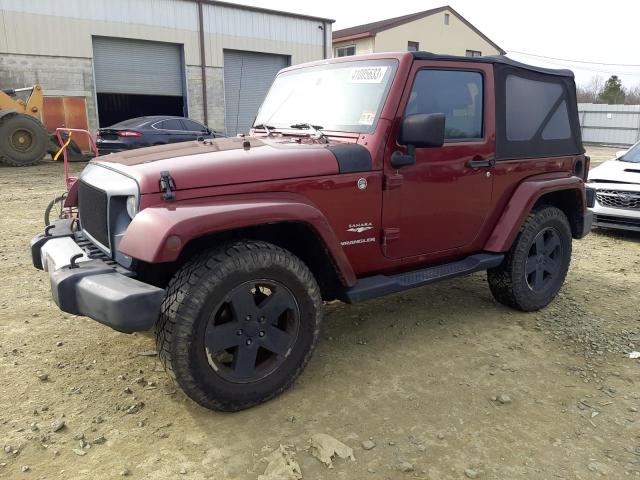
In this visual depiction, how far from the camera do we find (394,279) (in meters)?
3.48

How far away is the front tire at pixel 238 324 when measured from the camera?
2646 mm

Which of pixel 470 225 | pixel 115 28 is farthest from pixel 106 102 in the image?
pixel 470 225

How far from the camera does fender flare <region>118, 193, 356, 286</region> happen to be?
2.47 metres

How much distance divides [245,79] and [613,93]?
36.4 metres

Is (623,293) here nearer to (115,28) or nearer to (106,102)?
(115,28)

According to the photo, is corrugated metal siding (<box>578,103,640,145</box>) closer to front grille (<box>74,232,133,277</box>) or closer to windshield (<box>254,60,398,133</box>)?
windshield (<box>254,60,398,133</box>)

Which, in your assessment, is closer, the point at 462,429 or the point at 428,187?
the point at 462,429

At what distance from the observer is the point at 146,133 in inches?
531

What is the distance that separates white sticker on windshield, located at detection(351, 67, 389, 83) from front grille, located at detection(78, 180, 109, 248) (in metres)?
1.79

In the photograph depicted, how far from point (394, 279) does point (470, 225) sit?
0.85 metres

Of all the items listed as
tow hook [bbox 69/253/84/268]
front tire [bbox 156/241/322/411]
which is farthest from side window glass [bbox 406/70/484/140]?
tow hook [bbox 69/253/84/268]

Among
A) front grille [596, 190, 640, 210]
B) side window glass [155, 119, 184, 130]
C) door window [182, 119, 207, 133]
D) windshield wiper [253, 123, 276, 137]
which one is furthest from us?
door window [182, 119, 207, 133]

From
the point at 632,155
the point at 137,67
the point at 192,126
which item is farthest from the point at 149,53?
the point at 632,155

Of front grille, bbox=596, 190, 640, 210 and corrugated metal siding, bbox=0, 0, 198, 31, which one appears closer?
front grille, bbox=596, 190, 640, 210
